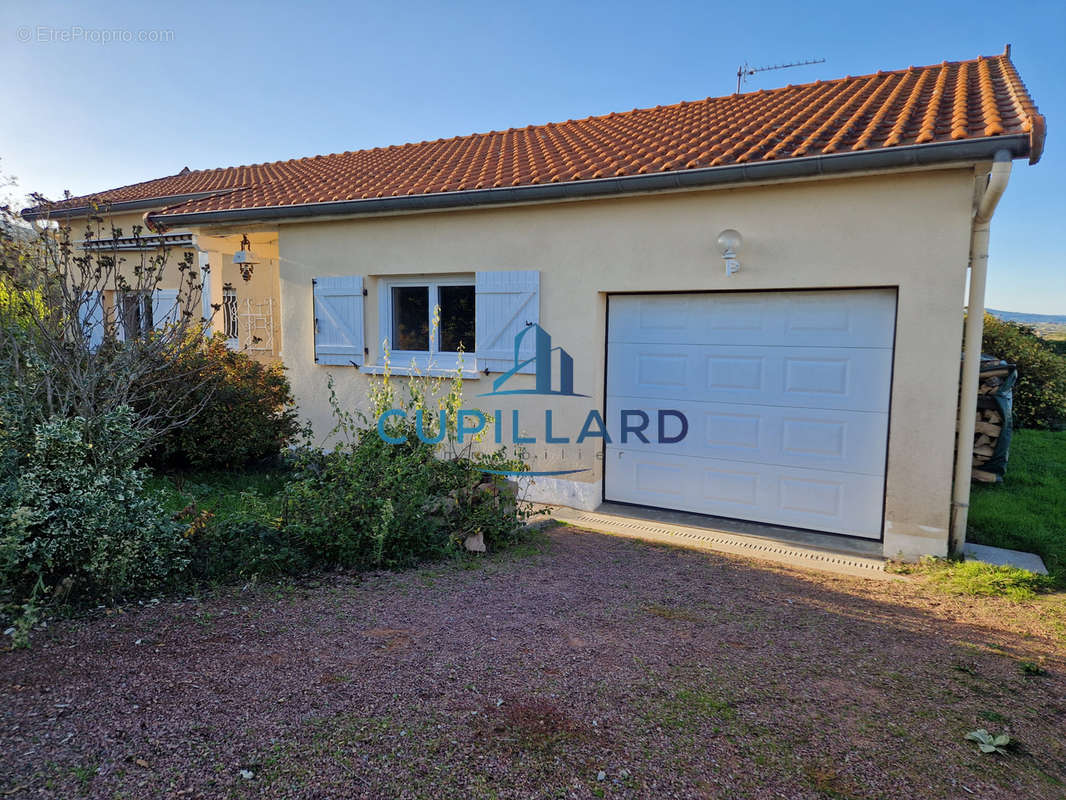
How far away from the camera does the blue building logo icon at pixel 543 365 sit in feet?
21.1

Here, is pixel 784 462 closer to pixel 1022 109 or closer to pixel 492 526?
pixel 492 526

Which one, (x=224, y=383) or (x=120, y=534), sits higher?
(x=224, y=383)

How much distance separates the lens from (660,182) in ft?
18.2

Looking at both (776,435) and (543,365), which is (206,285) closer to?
(543,365)

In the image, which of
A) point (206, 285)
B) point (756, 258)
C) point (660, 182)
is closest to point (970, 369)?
point (756, 258)

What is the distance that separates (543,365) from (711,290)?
6.14ft

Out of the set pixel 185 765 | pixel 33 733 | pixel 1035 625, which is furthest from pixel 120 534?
pixel 1035 625

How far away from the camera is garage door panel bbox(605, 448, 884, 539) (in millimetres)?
5418

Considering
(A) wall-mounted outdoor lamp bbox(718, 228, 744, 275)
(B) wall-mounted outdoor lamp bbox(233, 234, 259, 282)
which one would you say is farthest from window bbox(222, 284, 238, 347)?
(A) wall-mounted outdoor lamp bbox(718, 228, 744, 275)

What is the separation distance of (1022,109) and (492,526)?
202 inches

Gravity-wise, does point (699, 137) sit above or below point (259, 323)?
above

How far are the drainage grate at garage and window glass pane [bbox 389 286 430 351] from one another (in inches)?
110

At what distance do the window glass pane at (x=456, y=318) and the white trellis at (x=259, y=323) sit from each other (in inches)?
152

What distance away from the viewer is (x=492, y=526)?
4.83 m
